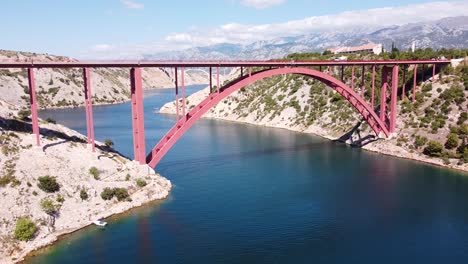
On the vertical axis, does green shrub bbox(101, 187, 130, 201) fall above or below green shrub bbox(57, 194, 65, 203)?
below

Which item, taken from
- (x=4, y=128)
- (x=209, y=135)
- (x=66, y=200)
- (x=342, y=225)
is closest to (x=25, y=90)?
(x=209, y=135)

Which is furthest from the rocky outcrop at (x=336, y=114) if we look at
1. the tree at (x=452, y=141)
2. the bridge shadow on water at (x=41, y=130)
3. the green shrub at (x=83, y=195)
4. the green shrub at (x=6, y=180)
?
the green shrub at (x=6, y=180)

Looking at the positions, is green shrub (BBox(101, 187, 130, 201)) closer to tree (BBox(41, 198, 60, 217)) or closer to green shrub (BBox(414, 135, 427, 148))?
tree (BBox(41, 198, 60, 217))

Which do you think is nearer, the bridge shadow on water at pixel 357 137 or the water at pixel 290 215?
the water at pixel 290 215

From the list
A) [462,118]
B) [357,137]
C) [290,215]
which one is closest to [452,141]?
[462,118]

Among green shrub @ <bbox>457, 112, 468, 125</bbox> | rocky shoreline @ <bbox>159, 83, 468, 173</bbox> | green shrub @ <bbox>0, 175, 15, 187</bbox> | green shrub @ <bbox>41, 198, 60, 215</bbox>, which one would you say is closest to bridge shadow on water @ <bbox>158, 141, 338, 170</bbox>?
rocky shoreline @ <bbox>159, 83, 468, 173</bbox>

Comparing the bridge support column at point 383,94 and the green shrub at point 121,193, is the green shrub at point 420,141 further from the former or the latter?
the green shrub at point 121,193

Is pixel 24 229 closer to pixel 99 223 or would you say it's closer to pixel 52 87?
pixel 99 223

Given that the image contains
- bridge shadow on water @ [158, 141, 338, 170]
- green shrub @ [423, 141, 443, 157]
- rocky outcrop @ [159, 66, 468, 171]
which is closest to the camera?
bridge shadow on water @ [158, 141, 338, 170]
